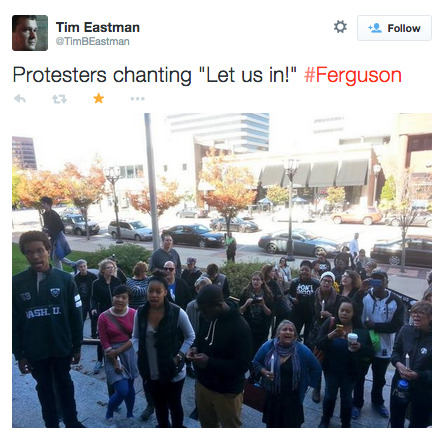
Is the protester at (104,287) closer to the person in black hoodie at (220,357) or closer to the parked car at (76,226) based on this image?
the person in black hoodie at (220,357)

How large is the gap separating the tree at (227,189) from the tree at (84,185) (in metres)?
6.48

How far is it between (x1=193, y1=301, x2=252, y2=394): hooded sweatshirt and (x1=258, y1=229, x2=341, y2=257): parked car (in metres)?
11.6

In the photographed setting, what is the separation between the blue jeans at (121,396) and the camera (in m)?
3.10

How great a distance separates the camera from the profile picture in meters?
2.56

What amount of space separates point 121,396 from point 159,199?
701 inches

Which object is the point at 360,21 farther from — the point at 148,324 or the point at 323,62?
the point at 148,324

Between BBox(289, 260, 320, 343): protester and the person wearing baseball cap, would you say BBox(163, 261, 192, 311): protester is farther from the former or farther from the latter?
BBox(289, 260, 320, 343): protester

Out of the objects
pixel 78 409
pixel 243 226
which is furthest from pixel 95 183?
pixel 78 409

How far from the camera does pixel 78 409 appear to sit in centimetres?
335

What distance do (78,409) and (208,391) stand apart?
5.78 ft

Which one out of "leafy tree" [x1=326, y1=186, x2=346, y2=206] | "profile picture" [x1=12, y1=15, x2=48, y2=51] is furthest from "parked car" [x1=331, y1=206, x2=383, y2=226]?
"profile picture" [x1=12, y1=15, x2=48, y2=51]

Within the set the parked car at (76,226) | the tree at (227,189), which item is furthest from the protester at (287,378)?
the parked car at (76,226)

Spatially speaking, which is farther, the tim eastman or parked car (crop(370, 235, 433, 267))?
parked car (crop(370, 235, 433, 267))

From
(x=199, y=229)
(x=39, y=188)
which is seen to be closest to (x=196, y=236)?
(x=199, y=229)
